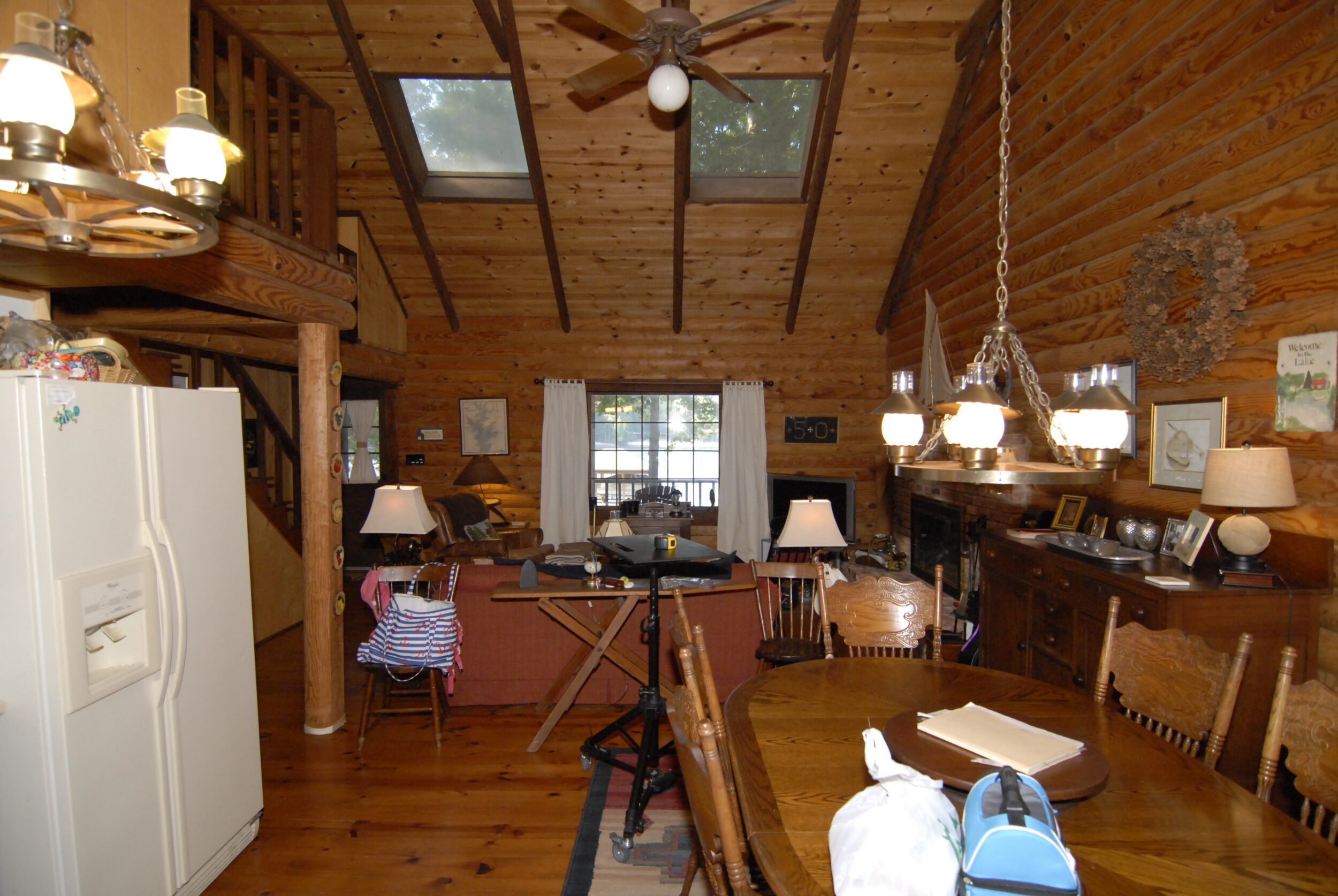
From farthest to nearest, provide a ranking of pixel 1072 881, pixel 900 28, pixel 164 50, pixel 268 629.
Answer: pixel 268 629, pixel 900 28, pixel 164 50, pixel 1072 881

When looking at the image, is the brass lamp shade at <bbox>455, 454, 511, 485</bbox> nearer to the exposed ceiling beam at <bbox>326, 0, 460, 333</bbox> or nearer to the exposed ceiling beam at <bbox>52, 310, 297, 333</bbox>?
the exposed ceiling beam at <bbox>326, 0, 460, 333</bbox>

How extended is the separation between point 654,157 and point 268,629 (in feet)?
15.1

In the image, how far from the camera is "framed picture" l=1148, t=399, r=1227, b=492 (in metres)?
2.73

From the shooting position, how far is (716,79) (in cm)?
335

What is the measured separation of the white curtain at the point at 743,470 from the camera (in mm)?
7219

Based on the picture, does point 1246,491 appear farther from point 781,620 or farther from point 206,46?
point 206,46

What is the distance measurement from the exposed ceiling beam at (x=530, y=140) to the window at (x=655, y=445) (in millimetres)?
1363

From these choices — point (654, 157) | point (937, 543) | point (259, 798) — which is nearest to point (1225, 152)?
point (937, 543)

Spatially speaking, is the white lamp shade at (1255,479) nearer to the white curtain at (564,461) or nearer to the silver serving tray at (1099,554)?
the silver serving tray at (1099,554)

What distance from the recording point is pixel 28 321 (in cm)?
220

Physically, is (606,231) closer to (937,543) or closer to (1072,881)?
(937,543)

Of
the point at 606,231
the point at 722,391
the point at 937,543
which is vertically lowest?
the point at 937,543

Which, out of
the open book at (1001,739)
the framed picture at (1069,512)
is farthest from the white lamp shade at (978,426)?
the framed picture at (1069,512)

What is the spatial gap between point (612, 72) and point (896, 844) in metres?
3.33
